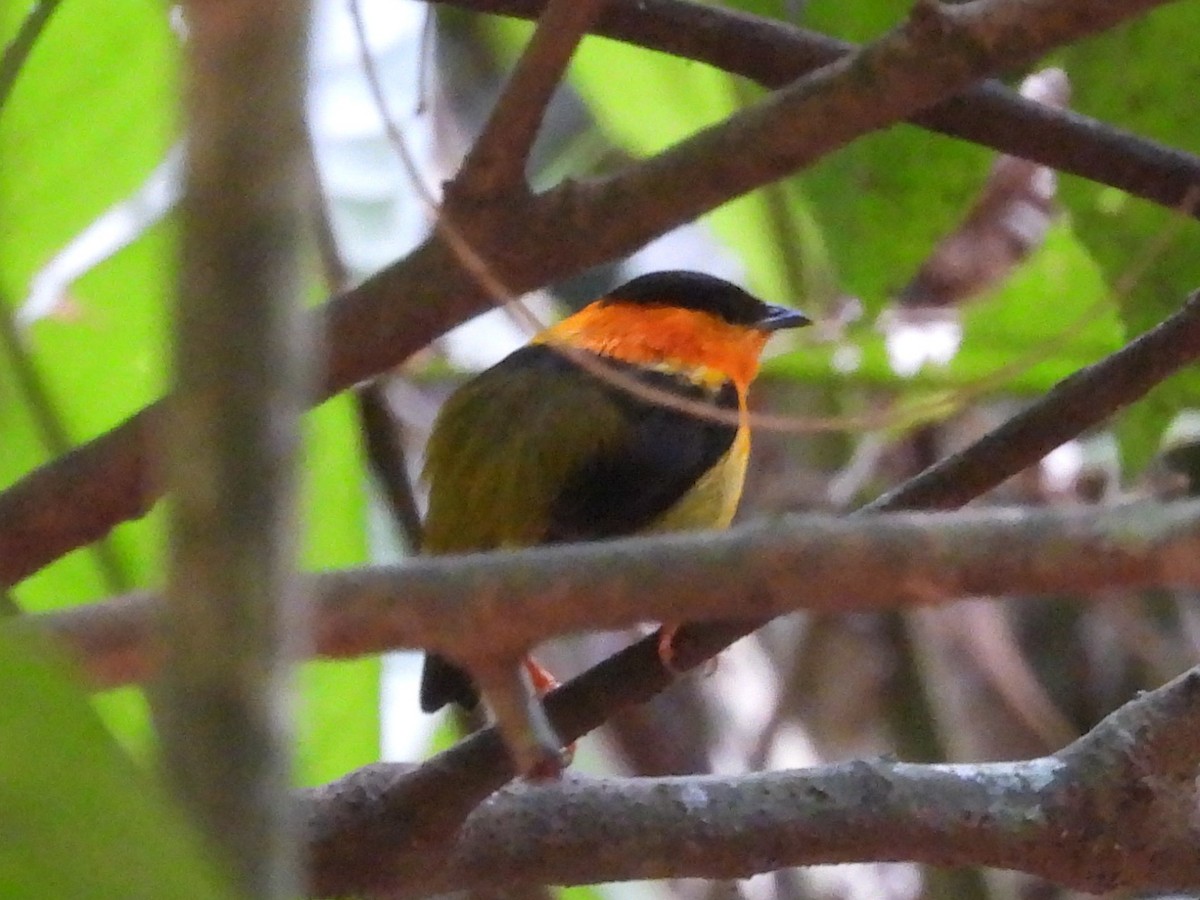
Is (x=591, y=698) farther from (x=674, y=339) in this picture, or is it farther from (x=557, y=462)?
(x=674, y=339)

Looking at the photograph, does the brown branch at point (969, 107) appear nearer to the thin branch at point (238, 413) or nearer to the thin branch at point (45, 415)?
the thin branch at point (45, 415)

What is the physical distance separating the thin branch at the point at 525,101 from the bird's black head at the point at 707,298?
4.73 ft

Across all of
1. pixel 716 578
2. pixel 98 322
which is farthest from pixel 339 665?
pixel 716 578

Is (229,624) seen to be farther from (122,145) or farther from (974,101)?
(122,145)

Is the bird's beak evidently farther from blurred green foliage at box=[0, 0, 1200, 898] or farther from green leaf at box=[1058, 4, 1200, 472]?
green leaf at box=[1058, 4, 1200, 472]

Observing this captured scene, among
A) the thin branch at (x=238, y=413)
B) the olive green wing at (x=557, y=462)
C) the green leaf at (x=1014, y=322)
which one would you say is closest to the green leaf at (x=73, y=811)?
the thin branch at (x=238, y=413)

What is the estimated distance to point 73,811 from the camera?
42 cm

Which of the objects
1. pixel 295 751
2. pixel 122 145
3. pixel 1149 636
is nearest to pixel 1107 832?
pixel 295 751

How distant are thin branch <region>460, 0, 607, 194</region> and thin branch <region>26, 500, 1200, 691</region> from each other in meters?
0.68

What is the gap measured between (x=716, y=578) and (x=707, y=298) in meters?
2.23

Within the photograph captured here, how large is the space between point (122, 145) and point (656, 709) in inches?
70.2

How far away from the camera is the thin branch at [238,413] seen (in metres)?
0.43

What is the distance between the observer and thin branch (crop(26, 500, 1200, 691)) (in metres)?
0.55

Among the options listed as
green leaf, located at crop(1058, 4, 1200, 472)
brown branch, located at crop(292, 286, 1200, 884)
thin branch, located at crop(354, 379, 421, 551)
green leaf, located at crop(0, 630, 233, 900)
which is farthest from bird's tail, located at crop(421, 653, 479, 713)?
green leaf, located at crop(0, 630, 233, 900)
